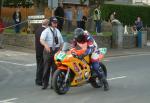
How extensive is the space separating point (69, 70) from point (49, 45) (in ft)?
3.59

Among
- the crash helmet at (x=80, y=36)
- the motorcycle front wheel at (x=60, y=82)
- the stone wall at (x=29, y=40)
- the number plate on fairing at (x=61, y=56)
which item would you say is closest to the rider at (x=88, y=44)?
the crash helmet at (x=80, y=36)

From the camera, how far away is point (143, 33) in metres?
32.6

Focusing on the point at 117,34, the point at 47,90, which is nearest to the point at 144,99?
the point at 47,90

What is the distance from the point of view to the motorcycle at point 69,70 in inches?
485

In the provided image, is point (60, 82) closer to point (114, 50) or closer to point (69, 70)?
point (69, 70)

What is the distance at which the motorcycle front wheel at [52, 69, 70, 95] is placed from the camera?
12.2m

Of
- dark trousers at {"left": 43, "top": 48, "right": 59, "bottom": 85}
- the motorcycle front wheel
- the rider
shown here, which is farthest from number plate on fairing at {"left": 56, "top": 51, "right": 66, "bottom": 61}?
dark trousers at {"left": 43, "top": 48, "right": 59, "bottom": 85}

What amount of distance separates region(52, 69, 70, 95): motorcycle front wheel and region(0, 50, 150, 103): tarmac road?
0.15 m

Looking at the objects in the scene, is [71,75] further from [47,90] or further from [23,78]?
[23,78]

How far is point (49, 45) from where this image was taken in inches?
523

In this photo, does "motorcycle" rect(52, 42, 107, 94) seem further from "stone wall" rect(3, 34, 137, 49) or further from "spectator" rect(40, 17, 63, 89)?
"stone wall" rect(3, 34, 137, 49)

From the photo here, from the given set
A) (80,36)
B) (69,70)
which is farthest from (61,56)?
(80,36)

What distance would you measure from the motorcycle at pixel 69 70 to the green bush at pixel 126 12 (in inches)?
1146

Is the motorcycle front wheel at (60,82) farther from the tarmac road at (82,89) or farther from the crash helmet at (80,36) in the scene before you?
the crash helmet at (80,36)
